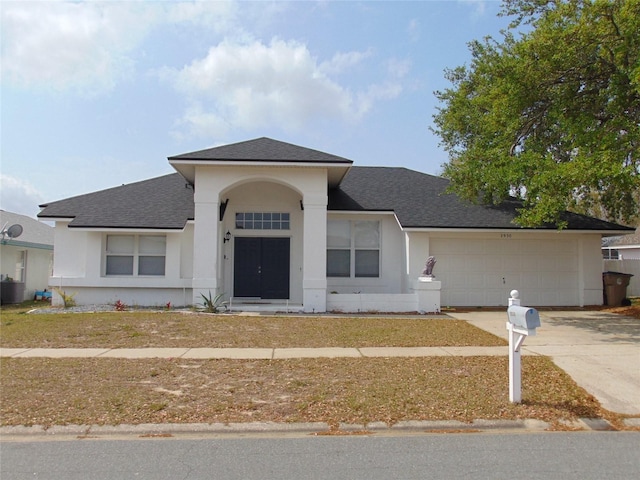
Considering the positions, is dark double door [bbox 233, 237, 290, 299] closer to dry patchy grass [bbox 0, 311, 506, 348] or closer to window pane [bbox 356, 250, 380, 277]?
window pane [bbox 356, 250, 380, 277]

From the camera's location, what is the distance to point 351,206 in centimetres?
1734

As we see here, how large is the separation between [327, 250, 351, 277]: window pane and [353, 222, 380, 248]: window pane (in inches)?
23.2

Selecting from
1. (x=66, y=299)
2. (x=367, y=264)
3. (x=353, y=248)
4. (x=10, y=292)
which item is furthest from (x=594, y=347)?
(x=10, y=292)

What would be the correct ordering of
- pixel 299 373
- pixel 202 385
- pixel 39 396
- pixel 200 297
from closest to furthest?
pixel 39 396 → pixel 202 385 → pixel 299 373 → pixel 200 297

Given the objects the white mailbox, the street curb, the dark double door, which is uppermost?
the dark double door

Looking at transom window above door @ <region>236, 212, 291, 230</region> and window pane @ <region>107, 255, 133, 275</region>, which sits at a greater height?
transom window above door @ <region>236, 212, 291, 230</region>

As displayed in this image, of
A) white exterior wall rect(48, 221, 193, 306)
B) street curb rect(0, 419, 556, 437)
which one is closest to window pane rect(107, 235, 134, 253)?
white exterior wall rect(48, 221, 193, 306)

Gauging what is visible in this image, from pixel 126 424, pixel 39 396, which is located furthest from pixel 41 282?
pixel 126 424

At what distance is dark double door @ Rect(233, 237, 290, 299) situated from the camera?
17.3 m

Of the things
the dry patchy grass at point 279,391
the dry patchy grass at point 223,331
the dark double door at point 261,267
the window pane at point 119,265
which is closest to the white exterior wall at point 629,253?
the dry patchy grass at point 223,331

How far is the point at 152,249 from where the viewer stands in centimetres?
1716

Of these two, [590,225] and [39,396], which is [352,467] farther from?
[590,225]

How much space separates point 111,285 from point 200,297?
3.55m

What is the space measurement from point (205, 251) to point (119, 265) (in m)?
3.90
